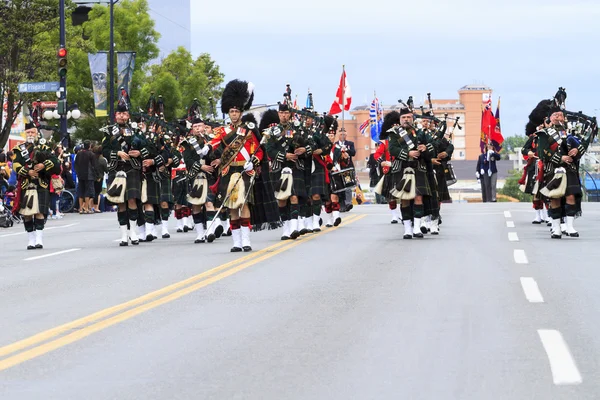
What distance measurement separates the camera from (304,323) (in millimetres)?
9992

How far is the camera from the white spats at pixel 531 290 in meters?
11.5

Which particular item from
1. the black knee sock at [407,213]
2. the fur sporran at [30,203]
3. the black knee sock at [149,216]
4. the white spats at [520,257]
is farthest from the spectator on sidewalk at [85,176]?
the white spats at [520,257]

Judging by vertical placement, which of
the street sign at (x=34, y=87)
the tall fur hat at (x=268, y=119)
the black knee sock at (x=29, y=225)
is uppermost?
Answer: the street sign at (x=34, y=87)

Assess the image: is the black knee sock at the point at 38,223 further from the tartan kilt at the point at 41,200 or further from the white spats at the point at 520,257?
the white spats at the point at 520,257

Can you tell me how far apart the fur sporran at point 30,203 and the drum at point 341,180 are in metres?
6.85

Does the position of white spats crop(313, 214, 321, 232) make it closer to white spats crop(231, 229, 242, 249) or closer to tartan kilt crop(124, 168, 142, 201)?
tartan kilt crop(124, 168, 142, 201)

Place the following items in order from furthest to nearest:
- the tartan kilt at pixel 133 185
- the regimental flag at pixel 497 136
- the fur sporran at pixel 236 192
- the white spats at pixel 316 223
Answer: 1. the regimental flag at pixel 497 136
2. the white spats at pixel 316 223
3. the tartan kilt at pixel 133 185
4. the fur sporran at pixel 236 192

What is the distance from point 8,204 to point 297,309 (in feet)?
66.3

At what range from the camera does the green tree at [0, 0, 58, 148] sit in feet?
151

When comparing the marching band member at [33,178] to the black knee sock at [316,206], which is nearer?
the marching band member at [33,178]

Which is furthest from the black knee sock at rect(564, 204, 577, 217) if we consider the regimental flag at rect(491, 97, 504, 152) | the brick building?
the brick building

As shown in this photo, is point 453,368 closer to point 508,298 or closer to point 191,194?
point 508,298

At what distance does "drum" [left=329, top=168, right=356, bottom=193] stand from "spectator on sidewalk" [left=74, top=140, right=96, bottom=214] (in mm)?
9562

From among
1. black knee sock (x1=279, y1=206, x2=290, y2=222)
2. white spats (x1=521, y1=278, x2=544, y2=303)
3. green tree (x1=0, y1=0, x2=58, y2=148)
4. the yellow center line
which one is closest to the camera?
the yellow center line
